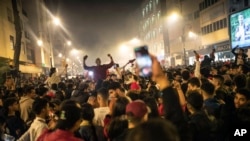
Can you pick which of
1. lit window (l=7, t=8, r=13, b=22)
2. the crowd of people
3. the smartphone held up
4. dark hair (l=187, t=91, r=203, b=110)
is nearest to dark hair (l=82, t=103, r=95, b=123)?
the crowd of people

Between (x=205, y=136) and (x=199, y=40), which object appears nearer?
(x=205, y=136)

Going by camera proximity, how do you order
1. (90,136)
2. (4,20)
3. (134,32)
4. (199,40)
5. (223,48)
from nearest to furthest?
(90,136) → (4,20) → (223,48) → (199,40) → (134,32)

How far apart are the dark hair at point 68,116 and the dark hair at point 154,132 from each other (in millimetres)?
1955

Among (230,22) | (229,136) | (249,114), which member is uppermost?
(230,22)

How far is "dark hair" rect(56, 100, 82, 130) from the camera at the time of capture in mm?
4238

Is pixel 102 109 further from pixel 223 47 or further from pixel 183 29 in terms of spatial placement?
pixel 183 29

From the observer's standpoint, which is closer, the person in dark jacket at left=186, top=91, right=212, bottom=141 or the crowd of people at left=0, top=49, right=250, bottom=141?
the crowd of people at left=0, top=49, right=250, bottom=141

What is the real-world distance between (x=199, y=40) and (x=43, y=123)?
57.3 meters

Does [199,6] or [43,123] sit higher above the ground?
[199,6]

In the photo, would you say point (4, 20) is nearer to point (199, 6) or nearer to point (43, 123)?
point (43, 123)

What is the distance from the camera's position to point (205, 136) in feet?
16.8

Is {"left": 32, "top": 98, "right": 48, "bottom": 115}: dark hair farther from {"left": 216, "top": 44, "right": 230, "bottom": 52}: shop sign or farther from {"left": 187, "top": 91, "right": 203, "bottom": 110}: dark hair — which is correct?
{"left": 216, "top": 44, "right": 230, "bottom": 52}: shop sign

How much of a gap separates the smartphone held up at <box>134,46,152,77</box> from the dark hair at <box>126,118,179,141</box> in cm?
100

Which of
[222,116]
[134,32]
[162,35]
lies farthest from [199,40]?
[134,32]
